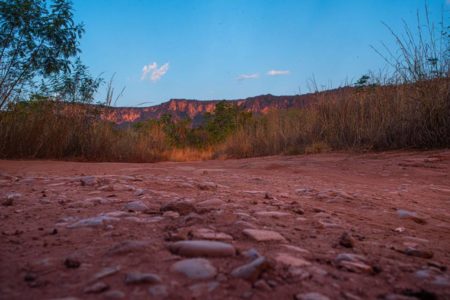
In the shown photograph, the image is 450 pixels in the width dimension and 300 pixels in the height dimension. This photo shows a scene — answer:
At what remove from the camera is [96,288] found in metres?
1.02

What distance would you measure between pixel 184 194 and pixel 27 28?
7.36 metres

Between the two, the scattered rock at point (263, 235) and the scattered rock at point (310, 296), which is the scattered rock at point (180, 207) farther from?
the scattered rock at point (310, 296)

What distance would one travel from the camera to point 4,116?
24.6ft

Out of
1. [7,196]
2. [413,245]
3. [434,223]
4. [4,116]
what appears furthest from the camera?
[4,116]

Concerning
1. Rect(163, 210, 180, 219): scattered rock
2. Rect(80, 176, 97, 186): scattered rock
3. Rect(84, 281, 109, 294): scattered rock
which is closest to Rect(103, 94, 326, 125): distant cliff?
Rect(80, 176, 97, 186): scattered rock

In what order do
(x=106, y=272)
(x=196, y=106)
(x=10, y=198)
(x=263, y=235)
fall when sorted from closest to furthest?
(x=106, y=272) → (x=263, y=235) → (x=10, y=198) → (x=196, y=106)

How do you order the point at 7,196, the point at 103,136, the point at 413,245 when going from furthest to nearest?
the point at 103,136, the point at 7,196, the point at 413,245

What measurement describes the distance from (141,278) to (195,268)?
176 mm

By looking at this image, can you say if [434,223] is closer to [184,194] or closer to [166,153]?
[184,194]

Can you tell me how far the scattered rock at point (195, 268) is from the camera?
1.13m

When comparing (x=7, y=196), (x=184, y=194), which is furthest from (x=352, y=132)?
(x=7, y=196)

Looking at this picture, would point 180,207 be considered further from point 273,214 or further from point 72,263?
point 72,263

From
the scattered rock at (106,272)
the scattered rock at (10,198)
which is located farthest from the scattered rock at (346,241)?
the scattered rock at (10,198)

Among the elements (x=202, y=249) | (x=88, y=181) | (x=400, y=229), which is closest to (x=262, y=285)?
(x=202, y=249)
